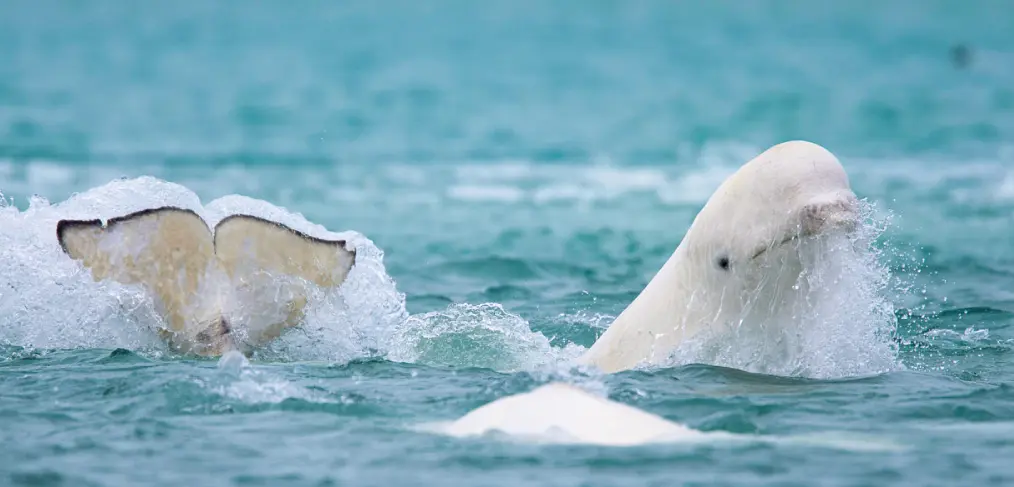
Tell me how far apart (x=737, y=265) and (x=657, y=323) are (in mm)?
611

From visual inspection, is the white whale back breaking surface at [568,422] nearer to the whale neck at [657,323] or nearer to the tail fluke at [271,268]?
the whale neck at [657,323]

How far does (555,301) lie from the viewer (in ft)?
37.2

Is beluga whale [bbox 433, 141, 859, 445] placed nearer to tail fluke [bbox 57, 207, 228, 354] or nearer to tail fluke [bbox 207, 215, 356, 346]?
tail fluke [bbox 207, 215, 356, 346]

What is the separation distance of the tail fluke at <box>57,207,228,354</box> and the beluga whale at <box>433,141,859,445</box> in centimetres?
193

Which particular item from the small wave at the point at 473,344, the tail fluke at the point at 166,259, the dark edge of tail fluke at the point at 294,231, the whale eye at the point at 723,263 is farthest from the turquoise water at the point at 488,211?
the whale eye at the point at 723,263

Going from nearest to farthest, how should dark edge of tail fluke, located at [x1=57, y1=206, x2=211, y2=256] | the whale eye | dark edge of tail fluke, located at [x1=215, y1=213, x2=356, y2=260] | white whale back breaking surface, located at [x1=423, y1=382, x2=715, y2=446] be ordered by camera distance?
white whale back breaking surface, located at [x1=423, y1=382, x2=715, y2=446] < the whale eye < dark edge of tail fluke, located at [x1=57, y1=206, x2=211, y2=256] < dark edge of tail fluke, located at [x1=215, y1=213, x2=356, y2=260]

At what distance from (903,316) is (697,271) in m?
3.74

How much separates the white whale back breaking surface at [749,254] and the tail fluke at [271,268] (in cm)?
153

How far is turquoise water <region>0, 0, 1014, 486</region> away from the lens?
18.3 ft

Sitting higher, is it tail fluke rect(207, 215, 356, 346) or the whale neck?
tail fluke rect(207, 215, 356, 346)

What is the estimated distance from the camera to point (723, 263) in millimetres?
6633

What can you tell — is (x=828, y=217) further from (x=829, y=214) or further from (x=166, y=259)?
(x=166, y=259)

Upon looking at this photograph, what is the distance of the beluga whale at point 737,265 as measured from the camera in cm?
627

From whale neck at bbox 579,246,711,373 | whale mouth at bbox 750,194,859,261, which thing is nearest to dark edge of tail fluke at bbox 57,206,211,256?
whale neck at bbox 579,246,711,373
